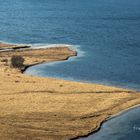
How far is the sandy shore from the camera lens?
61250 millimetres

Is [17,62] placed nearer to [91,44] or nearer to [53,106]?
[53,106]

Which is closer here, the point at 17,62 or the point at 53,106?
the point at 53,106

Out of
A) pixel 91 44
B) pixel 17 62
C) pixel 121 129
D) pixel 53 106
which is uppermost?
pixel 91 44

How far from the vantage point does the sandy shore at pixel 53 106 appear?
201 feet

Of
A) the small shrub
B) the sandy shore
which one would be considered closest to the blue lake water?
the small shrub

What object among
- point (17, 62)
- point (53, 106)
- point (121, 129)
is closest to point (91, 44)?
point (17, 62)

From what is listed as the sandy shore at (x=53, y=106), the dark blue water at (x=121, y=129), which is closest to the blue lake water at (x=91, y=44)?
the dark blue water at (x=121, y=129)

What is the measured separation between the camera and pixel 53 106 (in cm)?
7075

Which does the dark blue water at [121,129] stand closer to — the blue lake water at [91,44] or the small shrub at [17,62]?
the blue lake water at [91,44]

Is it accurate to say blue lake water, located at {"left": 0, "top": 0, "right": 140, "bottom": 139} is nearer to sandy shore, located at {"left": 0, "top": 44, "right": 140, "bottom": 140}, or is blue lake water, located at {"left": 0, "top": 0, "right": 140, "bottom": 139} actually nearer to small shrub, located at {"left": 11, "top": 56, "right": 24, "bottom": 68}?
small shrub, located at {"left": 11, "top": 56, "right": 24, "bottom": 68}

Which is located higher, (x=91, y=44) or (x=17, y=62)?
(x=91, y=44)

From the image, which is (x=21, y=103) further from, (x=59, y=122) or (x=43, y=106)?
(x=59, y=122)

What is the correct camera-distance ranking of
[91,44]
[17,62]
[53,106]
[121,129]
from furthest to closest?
[91,44]
[17,62]
[53,106]
[121,129]

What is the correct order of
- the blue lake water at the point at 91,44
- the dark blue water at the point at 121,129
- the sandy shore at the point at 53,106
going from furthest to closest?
the blue lake water at the point at 91,44, the sandy shore at the point at 53,106, the dark blue water at the point at 121,129
